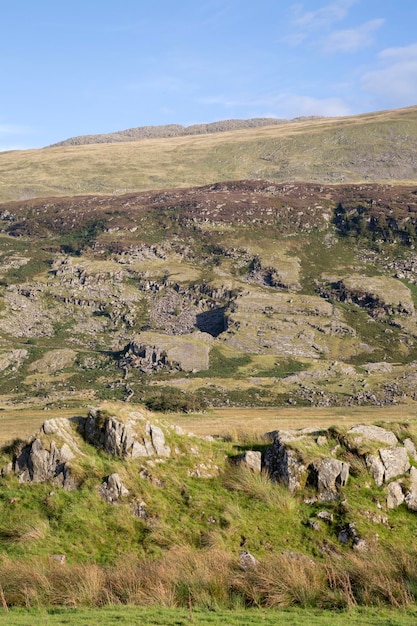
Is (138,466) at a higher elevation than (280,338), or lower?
higher

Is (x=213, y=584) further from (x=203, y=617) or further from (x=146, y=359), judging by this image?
(x=146, y=359)

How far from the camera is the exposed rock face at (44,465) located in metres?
14.6

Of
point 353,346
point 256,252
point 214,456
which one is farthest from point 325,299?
point 214,456

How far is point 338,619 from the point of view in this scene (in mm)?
9328

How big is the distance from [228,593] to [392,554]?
Result: 4.27m

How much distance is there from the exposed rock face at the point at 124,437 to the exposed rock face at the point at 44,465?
3.64ft

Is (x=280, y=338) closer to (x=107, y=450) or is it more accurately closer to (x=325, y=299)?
(x=325, y=299)

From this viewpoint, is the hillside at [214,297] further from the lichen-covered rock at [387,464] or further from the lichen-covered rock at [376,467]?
the lichen-covered rock at [376,467]

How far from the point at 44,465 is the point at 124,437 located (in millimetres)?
2442

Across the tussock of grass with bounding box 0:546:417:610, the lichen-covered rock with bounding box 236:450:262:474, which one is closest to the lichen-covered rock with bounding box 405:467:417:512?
the tussock of grass with bounding box 0:546:417:610

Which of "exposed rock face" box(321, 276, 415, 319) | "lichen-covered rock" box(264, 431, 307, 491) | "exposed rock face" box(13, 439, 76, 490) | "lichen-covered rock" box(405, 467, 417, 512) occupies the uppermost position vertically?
"exposed rock face" box(13, 439, 76, 490)

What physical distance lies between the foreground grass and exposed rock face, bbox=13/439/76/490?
4.92 metres

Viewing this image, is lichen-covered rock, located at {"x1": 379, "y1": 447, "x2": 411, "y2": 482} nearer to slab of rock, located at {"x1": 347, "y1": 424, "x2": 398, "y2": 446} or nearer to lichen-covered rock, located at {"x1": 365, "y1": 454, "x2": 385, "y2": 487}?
lichen-covered rock, located at {"x1": 365, "y1": 454, "x2": 385, "y2": 487}

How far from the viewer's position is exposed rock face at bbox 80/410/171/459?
15.5 meters
